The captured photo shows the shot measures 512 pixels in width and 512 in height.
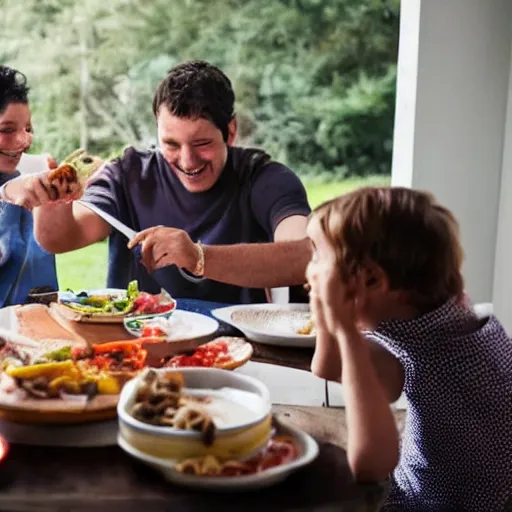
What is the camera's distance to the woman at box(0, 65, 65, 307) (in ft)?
7.07

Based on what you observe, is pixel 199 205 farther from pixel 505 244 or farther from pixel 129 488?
pixel 129 488

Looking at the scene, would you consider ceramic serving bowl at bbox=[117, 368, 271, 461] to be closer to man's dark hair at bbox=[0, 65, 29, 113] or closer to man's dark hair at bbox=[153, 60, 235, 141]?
man's dark hair at bbox=[153, 60, 235, 141]

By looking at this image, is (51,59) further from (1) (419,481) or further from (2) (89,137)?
(1) (419,481)

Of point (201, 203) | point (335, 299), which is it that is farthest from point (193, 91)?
point (335, 299)

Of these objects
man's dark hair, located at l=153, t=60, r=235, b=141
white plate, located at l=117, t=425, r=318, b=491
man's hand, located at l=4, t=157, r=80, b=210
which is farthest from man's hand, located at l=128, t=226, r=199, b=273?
white plate, located at l=117, t=425, r=318, b=491

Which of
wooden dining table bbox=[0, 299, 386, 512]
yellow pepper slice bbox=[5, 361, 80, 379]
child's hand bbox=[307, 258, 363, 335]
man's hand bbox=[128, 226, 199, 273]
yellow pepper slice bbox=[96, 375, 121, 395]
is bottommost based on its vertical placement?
wooden dining table bbox=[0, 299, 386, 512]

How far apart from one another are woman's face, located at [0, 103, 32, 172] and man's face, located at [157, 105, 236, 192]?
1.28ft

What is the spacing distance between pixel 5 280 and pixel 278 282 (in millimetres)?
774

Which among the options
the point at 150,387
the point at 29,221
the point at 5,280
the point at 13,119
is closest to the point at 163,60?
the point at 13,119

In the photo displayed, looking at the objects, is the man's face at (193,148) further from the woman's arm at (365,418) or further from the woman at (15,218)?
the woman's arm at (365,418)

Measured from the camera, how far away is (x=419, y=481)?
1.31 meters

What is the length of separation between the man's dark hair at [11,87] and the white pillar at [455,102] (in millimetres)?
1155

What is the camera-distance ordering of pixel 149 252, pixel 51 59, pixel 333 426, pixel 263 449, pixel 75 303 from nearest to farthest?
pixel 263 449
pixel 333 426
pixel 75 303
pixel 149 252
pixel 51 59

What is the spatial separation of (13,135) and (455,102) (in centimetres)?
136
